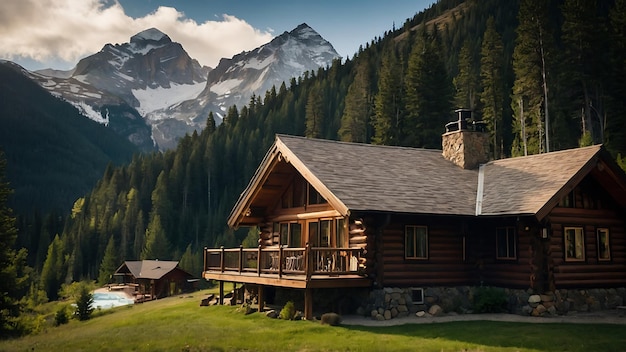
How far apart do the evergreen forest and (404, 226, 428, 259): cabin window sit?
22.3m

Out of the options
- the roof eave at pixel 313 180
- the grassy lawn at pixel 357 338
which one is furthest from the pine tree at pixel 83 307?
the roof eave at pixel 313 180

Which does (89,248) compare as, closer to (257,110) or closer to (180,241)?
(180,241)

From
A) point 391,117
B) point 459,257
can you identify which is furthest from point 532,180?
point 391,117

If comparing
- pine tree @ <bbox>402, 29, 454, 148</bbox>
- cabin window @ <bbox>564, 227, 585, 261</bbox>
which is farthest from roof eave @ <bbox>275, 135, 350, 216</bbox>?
pine tree @ <bbox>402, 29, 454, 148</bbox>

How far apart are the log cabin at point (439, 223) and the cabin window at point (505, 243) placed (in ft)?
0.14

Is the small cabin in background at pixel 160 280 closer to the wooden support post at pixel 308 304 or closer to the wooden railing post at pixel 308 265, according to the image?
the wooden support post at pixel 308 304

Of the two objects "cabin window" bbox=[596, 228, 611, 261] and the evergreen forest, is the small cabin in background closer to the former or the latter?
the evergreen forest

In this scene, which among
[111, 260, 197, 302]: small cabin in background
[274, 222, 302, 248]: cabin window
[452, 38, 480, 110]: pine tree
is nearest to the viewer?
[274, 222, 302, 248]: cabin window

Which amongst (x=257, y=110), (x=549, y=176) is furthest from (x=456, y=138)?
(x=257, y=110)

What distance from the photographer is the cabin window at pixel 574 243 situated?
77.0 ft

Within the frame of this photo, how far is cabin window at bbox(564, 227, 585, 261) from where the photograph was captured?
23.5m

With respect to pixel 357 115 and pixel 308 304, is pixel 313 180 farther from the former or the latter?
pixel 357 115

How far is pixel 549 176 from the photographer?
2352 centimetres

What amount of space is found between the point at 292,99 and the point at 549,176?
11290 cm
